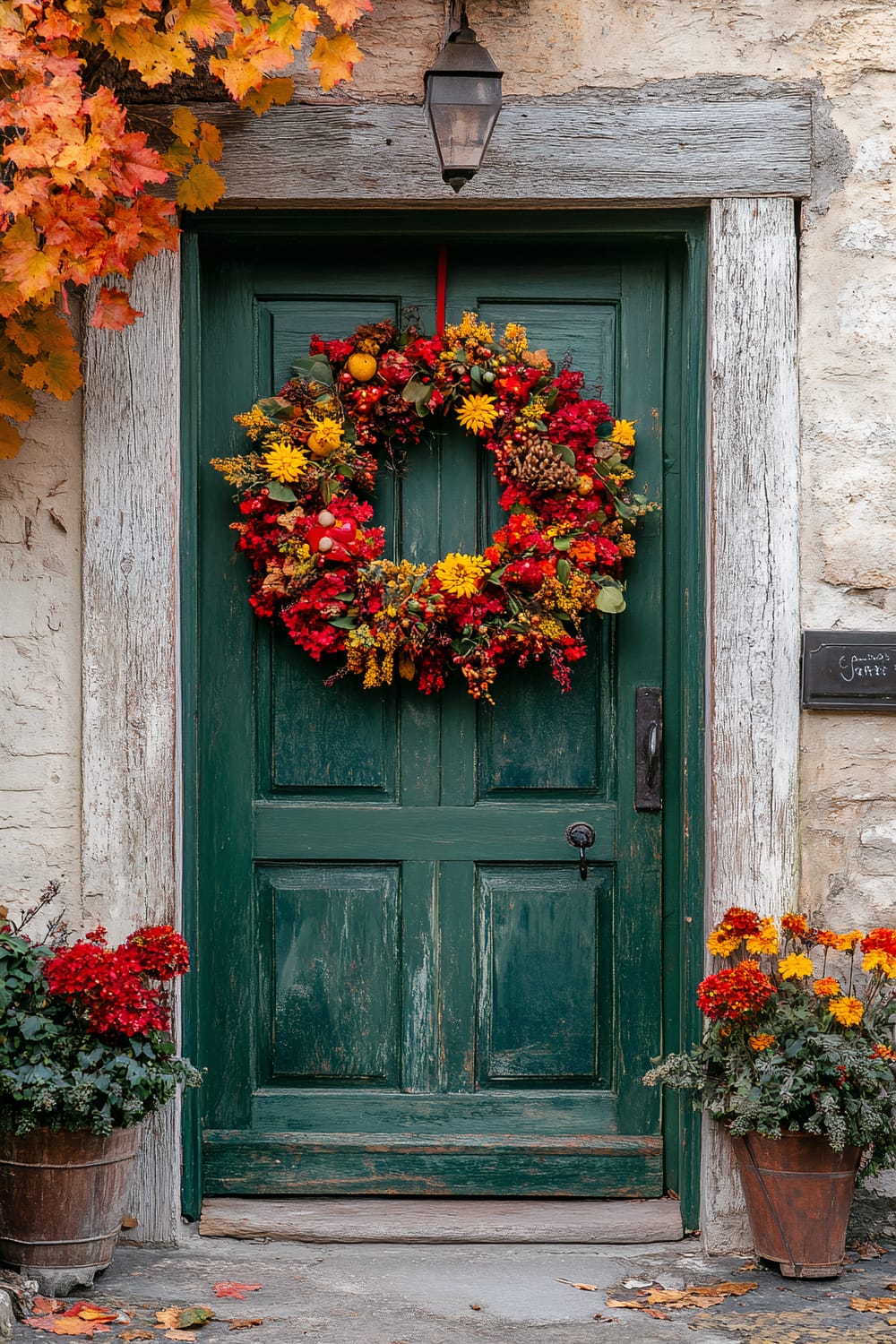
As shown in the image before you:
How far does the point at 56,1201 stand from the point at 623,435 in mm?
2332

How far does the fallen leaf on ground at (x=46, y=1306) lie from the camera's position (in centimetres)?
281

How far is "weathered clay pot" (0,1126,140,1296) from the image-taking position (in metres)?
2.89

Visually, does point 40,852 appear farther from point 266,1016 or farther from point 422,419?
point 422,419

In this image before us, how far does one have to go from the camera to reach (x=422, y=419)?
3.44m

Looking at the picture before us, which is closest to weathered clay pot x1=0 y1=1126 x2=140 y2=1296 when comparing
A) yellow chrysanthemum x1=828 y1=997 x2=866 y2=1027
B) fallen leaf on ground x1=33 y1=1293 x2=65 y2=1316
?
fallen leaf on ground x1=33 y1=1293 x2=65 y2=1316

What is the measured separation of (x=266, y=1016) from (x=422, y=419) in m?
1.68

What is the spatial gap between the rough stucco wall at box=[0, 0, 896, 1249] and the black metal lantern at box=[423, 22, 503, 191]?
11.1 inches

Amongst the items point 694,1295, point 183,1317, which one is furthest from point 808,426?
point 183,1317

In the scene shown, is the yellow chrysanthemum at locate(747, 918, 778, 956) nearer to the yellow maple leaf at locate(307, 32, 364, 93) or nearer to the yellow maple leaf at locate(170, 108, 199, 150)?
the yellow maple leaf at locate(307, 32, 364, 93)

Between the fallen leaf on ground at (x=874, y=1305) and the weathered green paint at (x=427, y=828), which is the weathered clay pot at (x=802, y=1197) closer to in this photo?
the fallen leaf on ground at (x=874, y=1305)

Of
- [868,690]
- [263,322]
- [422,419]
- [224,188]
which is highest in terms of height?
[224,188]

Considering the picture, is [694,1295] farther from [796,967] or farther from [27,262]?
[27,262]

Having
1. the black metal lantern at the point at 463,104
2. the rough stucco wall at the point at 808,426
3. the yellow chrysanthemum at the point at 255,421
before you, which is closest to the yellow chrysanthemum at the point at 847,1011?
the rough stucco wall at the point at 808,426

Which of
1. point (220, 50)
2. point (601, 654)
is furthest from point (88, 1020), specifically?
point (220, 50)
